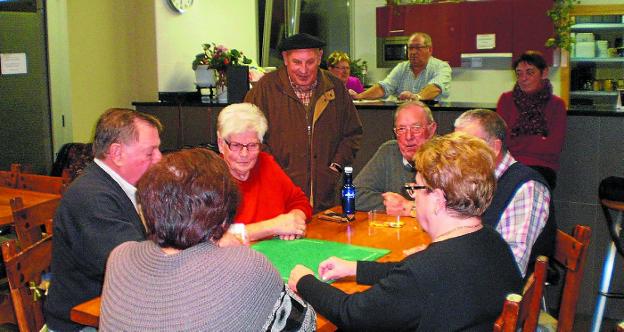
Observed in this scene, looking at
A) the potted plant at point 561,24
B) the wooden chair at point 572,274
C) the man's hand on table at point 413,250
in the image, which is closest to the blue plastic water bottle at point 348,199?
the man's hand on table at point 413,250

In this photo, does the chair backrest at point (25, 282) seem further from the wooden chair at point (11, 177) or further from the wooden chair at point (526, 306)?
the wooden chair at point (11, 177)

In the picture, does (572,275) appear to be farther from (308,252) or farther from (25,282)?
(25,282)

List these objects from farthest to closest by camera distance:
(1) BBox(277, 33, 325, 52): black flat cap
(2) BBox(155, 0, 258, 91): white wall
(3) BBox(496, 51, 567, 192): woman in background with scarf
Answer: (2) BBox(155, 0, 258, 91): white wall
(3) BBox(496, 51, 567, 192): woman in background with scarf
(1) BBox(277, 33, 325, 52): black flat cap

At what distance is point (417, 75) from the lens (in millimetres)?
6047

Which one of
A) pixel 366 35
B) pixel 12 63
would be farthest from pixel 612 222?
pixel 366 35

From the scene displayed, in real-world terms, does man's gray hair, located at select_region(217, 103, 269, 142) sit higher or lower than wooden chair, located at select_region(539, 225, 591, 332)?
higher

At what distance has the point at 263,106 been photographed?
392 centimetres

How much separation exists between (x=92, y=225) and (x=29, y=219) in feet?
2.55

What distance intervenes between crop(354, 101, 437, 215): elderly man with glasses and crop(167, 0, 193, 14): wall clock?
A: 3.12m

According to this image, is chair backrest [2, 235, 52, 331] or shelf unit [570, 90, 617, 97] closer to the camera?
chair backrest [2, 235, 52, 331]

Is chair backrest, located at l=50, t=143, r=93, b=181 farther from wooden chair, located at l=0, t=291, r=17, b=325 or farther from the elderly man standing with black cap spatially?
wooden chair, located at l=0, t=291, r=17, b=325

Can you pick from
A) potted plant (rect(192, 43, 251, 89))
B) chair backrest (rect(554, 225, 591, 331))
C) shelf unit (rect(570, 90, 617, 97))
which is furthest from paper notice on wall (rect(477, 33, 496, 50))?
chair backrest (rect(554, 225, 591, 331))

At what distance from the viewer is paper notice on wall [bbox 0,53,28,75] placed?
191 inches

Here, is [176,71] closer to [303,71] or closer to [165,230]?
[303,71]
